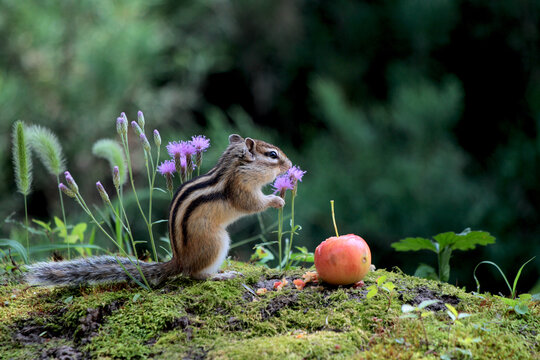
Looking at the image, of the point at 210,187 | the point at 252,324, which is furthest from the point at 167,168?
the point at 252,324

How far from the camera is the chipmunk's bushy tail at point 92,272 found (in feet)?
7.16

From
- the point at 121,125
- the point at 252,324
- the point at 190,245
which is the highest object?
Answer: the point at 121,125

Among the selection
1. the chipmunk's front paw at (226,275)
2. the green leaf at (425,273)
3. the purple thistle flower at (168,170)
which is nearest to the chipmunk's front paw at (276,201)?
the chipmunk's front paw at (226,275)

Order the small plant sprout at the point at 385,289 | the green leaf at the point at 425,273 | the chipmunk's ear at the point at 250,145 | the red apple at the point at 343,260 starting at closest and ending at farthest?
the small plant sprout at the point at 385,289
the red apple at the point at 343,260
the chipmunk's ear at the point at 250,145
the green leaf at the point at 425,273

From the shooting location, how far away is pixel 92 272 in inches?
87.4

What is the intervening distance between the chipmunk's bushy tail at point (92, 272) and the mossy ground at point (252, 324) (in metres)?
0.06

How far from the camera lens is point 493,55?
13.4 feet

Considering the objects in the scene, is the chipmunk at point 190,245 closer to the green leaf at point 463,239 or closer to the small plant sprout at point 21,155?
the small plant sprout at point 21,155

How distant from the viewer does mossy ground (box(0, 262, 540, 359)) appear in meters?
1.60

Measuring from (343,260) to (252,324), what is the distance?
428mm

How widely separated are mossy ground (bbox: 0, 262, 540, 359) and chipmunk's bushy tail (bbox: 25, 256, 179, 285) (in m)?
0.06

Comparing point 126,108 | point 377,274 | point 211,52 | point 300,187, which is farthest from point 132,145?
point 377,274

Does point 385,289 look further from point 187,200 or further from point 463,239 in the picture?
point 187,200

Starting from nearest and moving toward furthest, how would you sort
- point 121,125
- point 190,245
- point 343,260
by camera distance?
point 343,260 < point 121,125 < point 190,245
